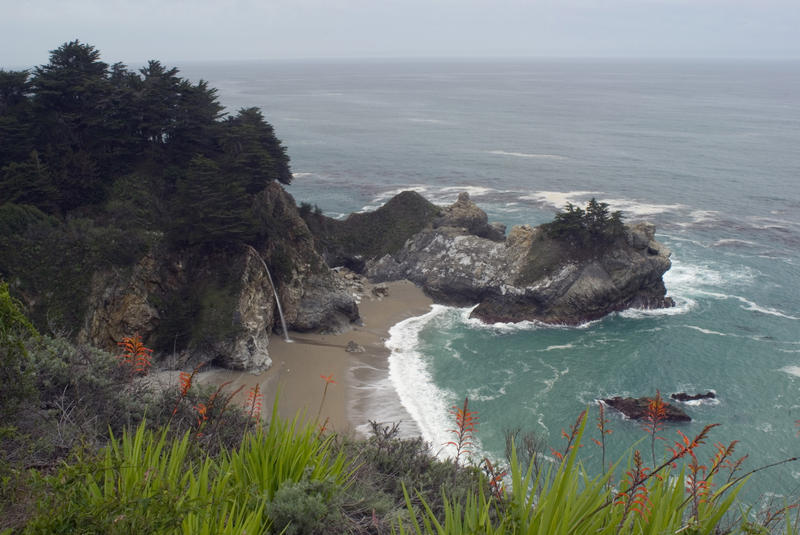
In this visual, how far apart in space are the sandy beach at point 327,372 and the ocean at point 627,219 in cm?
108

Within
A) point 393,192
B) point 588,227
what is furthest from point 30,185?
point 393,192

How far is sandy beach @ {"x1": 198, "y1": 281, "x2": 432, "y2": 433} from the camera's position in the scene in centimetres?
2447

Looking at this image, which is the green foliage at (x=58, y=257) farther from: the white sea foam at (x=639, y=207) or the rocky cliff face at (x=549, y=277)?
the white sea foam at (x=639, y=207)

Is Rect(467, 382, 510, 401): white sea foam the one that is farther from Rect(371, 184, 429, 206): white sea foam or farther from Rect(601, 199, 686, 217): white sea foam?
Rect(371, 184, 429, 206): white sea foam

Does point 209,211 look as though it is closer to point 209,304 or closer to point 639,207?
point 209,304

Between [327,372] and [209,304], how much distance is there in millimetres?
6410

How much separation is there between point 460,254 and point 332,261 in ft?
31.7

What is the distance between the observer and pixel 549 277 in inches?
1379

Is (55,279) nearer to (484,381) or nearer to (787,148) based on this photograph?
(484,381)

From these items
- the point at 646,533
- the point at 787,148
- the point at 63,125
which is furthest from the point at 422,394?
the point at 787,148

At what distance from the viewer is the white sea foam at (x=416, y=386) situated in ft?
77.5

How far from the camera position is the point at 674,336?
3184cm

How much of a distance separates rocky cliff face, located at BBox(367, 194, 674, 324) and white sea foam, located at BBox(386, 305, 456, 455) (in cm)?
493

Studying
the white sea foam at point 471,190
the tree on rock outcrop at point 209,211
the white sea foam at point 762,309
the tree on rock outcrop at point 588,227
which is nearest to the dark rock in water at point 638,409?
the tree on rock outcrop at point 588,227
